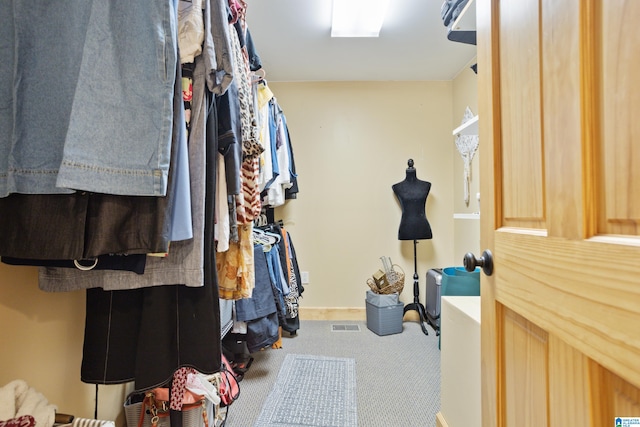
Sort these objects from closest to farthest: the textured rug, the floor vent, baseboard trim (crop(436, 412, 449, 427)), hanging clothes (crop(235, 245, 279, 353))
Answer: baseboard trim (crop(436, 412, 449, 427))
the textured rug
hanging clothes (crop(235, 245, 279, 353))
the floor vent

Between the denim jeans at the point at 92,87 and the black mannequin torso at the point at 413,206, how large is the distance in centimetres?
239

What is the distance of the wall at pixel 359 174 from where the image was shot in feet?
9.45

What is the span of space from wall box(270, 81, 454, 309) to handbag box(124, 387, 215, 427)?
1793mm

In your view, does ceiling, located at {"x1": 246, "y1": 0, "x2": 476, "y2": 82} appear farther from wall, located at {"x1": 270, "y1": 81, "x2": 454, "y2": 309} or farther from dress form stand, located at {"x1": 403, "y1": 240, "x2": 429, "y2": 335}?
dress form stand, located at {"x1": 403, "y1": 240, "x2": 429, "y2": 335}

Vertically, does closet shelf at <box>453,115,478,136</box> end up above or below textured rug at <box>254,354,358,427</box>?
above

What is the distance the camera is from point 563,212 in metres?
0.50

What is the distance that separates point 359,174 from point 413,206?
0.62 meters

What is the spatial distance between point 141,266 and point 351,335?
214 cm

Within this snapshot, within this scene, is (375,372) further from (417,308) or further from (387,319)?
(417,308)

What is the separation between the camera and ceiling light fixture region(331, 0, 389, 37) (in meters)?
1.81

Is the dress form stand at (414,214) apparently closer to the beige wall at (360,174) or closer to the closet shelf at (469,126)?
the beige wall at (360,174)

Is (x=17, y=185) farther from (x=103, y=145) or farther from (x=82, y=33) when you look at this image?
(x=82, y=33)

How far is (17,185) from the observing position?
58cm

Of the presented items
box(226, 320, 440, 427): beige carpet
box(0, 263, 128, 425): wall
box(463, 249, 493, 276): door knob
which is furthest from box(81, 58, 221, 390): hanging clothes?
box(226, 320, 440, 427): beige carpet
